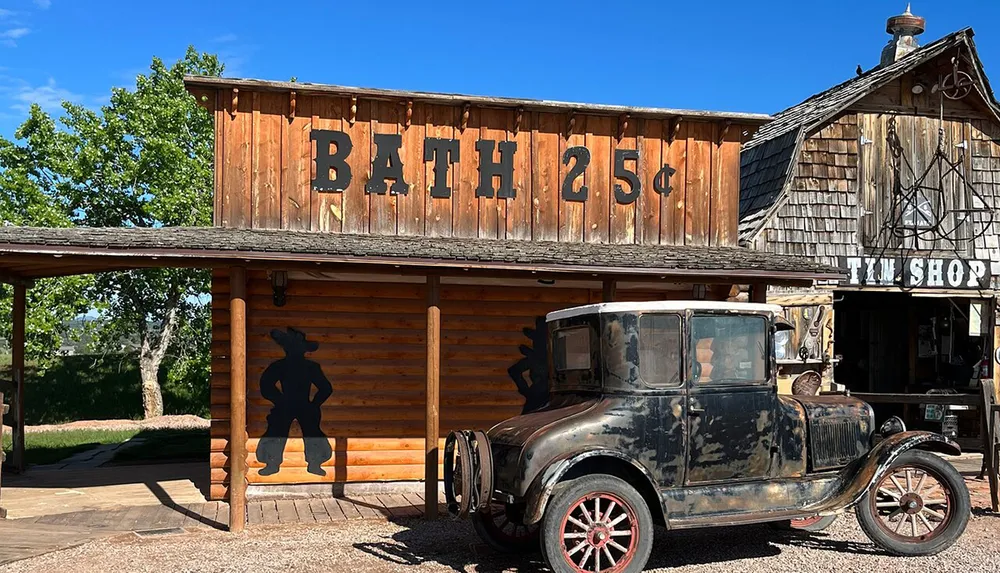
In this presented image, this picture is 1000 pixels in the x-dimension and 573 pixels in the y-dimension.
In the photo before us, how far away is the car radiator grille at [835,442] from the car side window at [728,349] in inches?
28.1

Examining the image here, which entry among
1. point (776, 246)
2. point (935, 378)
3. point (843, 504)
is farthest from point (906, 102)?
point (843, 504)

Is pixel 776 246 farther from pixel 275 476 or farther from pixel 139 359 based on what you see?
pixel 139 359

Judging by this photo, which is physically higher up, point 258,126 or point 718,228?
point 258,126

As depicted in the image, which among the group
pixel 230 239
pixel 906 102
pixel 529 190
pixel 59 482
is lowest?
pixel 59 482

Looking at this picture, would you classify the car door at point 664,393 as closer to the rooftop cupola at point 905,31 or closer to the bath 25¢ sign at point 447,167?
the bath 25¢ sign at point 447,167

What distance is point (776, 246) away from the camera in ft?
53.9

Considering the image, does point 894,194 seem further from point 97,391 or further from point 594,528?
point 97,391

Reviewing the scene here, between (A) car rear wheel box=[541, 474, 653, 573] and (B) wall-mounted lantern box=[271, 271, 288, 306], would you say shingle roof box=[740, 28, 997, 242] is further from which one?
(A) car rear wheel box=[541, 474, 653, 573]

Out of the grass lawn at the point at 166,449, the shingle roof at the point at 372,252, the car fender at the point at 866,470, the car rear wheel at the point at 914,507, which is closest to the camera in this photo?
the car fender at the point at 866,470

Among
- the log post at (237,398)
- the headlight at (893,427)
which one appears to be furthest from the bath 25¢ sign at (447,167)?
the headlight at (893,427)

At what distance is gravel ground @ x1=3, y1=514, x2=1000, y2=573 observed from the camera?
795 cm

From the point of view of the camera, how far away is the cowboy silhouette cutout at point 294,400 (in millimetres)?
11750

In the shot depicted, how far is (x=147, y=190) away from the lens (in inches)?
976

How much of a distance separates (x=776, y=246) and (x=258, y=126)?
30.2 feet
